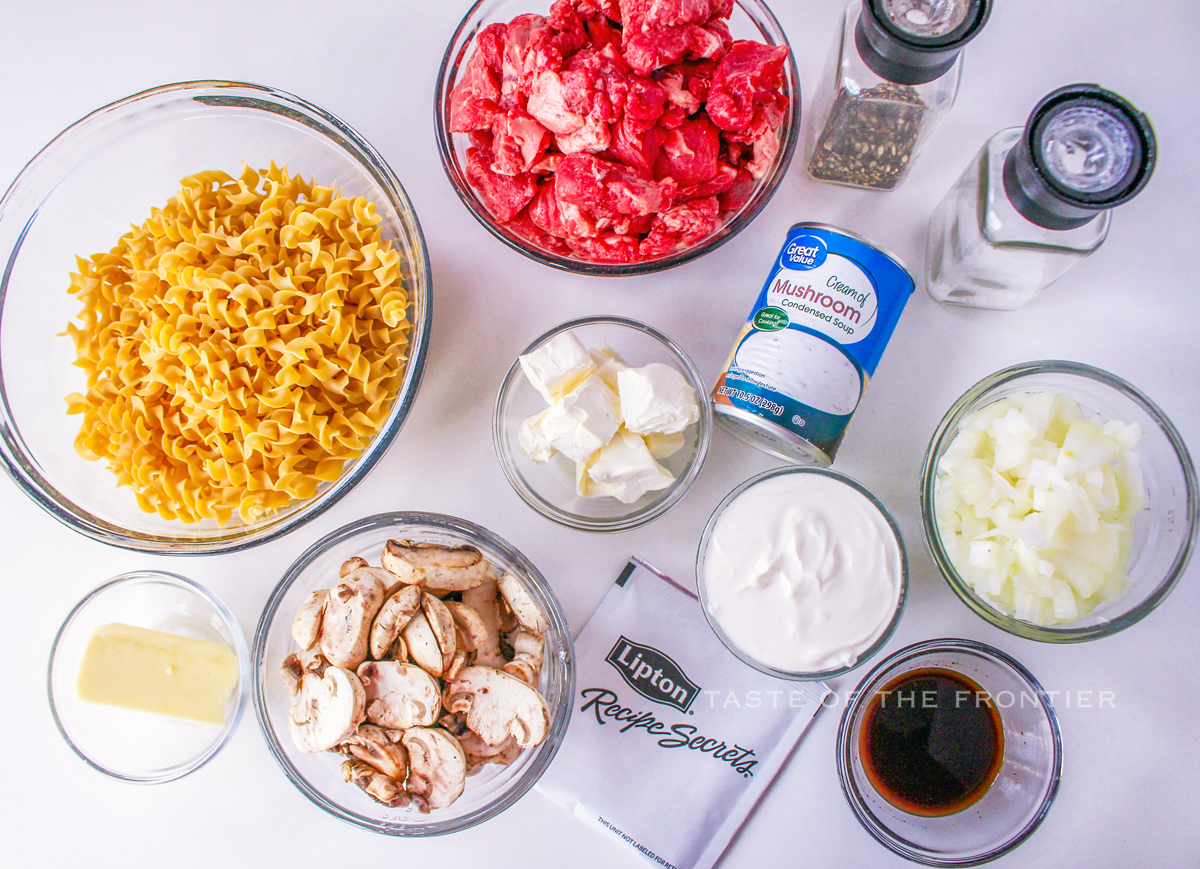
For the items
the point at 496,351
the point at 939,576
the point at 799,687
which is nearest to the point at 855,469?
the point at 939,576

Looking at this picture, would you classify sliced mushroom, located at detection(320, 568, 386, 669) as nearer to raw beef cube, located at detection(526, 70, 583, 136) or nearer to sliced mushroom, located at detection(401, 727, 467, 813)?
sliced mushroom, located at detection(401, 727, 467, 813)

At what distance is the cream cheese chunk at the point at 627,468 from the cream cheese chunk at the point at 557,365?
0.10 meters

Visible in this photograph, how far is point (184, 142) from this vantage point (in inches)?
43.9

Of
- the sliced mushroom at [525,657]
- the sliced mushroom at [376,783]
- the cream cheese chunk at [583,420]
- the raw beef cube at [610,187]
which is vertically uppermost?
the raw beef cube at [610,187]

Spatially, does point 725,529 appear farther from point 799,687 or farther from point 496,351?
point 496,351

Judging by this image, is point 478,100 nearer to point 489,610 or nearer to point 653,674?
point 489,610

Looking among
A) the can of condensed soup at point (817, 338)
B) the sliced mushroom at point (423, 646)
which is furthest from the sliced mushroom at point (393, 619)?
the can of condensed soup at point (817, 338)

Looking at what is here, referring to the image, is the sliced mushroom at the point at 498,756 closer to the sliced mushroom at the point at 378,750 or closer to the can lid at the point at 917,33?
the sliced mushroom at the point at 378,750

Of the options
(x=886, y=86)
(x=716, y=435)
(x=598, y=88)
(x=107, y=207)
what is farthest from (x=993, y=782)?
(x=107, y=207)

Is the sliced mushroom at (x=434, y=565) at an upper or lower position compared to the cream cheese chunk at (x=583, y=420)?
lower

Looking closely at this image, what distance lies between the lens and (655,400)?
0.94 m

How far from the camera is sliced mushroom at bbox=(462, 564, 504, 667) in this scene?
1018mm

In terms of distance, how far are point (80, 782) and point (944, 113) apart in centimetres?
173

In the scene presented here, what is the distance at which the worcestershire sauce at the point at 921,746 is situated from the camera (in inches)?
41.8
